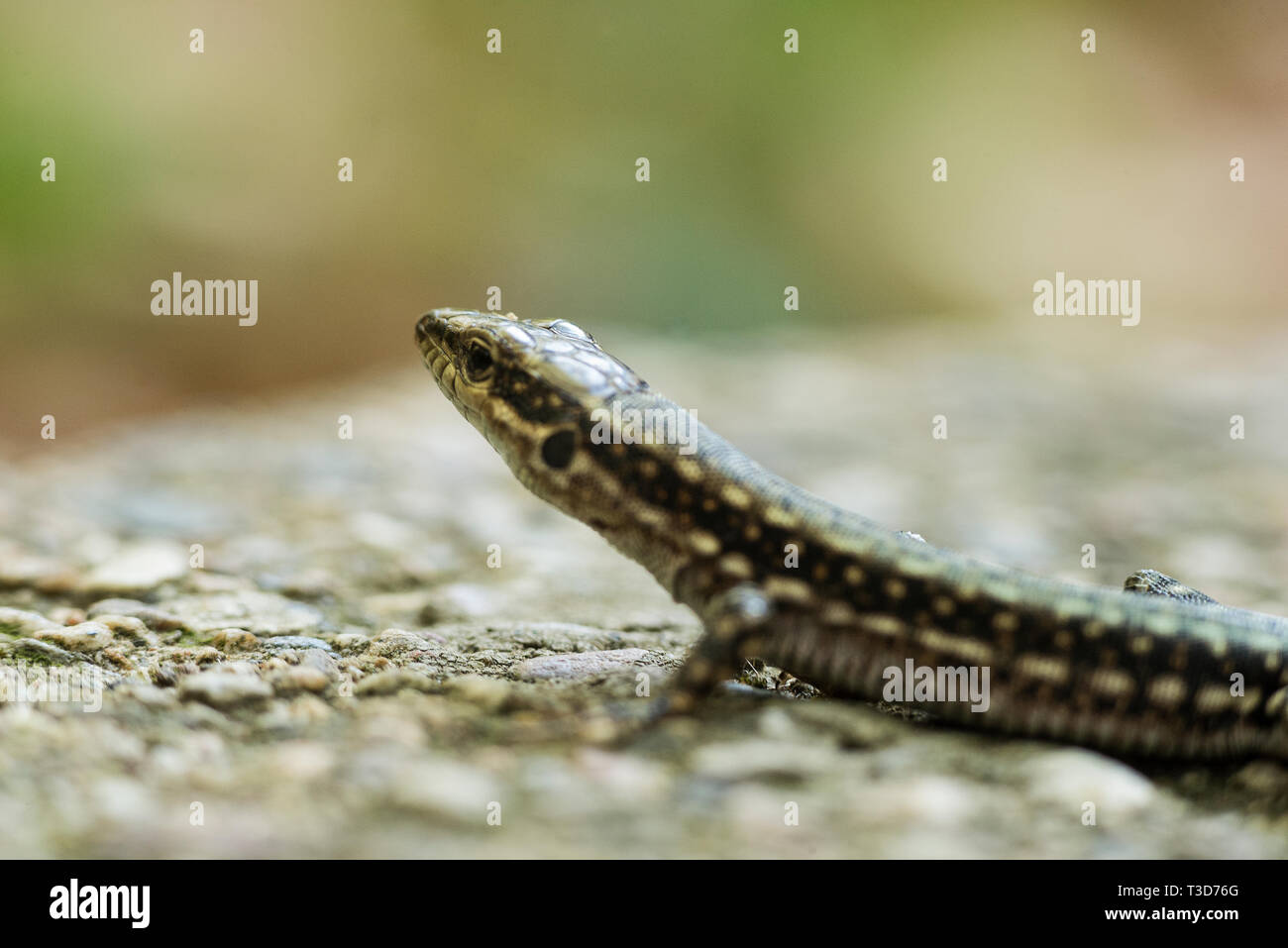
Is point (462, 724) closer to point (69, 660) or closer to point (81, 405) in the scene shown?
point (69, 660)

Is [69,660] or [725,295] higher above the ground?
[725,295]

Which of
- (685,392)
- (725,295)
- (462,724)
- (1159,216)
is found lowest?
(462,724)

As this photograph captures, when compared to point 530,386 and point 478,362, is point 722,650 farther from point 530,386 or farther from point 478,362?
point 478,362

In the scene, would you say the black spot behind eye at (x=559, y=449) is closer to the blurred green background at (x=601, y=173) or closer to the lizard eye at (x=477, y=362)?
the lizard eye at (x=477, y=362)

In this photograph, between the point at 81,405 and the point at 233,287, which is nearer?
the point at 81,405

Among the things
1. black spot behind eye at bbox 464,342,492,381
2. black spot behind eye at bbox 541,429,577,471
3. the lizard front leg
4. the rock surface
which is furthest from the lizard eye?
the lizard front leg

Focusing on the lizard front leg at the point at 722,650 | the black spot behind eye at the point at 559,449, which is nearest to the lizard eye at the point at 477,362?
the black spot behind eye at the point at 559,449

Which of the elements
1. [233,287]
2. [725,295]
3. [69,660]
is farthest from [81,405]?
[69,660]

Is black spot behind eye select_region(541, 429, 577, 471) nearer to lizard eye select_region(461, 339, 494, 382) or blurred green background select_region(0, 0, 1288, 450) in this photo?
lizard eye select_region(461, 339, 494, 382)
